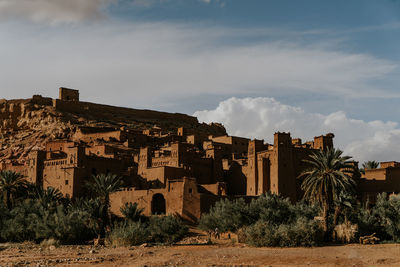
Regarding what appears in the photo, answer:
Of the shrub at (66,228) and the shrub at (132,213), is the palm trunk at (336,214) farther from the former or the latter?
the shrub at (66,228)

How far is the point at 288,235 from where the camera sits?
32.0 meters

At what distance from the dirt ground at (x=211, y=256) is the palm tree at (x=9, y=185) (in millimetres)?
13358

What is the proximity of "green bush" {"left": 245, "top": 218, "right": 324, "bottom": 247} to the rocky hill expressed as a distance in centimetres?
4094

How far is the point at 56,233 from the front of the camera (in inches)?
1486

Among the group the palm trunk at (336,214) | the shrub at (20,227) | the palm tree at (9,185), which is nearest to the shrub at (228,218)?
the palm trunk at (336,214)

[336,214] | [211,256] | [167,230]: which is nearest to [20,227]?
[167,230]

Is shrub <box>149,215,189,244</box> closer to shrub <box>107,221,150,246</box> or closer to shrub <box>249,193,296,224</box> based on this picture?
shrub <box>107,221,150,246</box>

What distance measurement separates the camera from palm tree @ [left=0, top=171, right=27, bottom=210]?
46.8 meters

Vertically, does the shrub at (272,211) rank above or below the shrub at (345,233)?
above

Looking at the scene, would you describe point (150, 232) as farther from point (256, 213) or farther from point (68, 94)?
point (68, 94)

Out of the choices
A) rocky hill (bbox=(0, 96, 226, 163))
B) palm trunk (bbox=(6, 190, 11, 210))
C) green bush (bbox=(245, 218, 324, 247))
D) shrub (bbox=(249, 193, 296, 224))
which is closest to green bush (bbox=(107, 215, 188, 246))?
shrub (bbox=(249, 193, 296, 224))

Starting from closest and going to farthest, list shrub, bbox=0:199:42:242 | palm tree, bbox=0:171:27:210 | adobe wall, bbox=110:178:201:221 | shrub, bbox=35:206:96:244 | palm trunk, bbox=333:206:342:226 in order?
1. palm trunk, bbox=333:206:342:226
2. shrub, bbox=35:206:96:244
3. shrub, bbox=0:199:42:242
4. adobe wall, bbox=110:178:201:221
5. palm tree, bbox=0:171:27:210

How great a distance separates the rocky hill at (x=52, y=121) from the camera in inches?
2788

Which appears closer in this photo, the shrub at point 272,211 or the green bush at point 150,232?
the green bush at point 150,232
